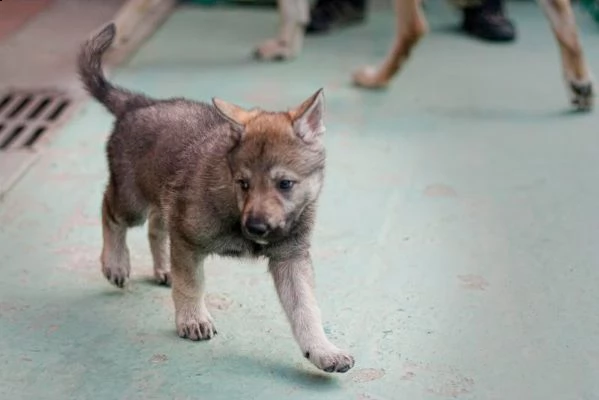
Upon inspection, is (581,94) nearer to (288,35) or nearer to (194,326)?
(288,35)

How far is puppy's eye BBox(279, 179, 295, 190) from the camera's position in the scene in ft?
7.27

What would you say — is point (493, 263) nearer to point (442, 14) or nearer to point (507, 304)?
point (507, 304)

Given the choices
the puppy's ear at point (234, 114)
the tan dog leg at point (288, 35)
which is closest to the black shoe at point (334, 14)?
the tan dog leg at point (288, 35)

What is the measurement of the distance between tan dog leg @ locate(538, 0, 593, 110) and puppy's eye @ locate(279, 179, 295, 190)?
2120mm

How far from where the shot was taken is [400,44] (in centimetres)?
423

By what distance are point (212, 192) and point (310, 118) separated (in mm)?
266

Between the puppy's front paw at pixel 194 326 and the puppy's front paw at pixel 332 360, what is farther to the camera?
the puppy's front paw at pixel 194 326

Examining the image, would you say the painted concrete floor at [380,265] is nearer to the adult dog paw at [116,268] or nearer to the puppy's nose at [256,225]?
the adult dog paw at [116,268]

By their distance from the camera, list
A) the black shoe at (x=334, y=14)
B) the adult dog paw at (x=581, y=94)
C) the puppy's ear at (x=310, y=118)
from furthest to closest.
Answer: the black shoe at (x=334, y=14), the adult dog paw at (x=581, y=94), the puppy's ear at (x=310, y=118)

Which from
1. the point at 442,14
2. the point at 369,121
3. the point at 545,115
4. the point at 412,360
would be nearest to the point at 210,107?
the point at 412,360

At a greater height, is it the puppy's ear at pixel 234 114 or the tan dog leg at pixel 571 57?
the puppy's ear at pixel 234 114

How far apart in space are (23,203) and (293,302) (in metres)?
1.21

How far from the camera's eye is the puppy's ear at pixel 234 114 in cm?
228

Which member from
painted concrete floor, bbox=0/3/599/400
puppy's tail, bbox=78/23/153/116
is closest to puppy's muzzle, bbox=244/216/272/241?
painted concrete floor, bbox=0/3/599/400
